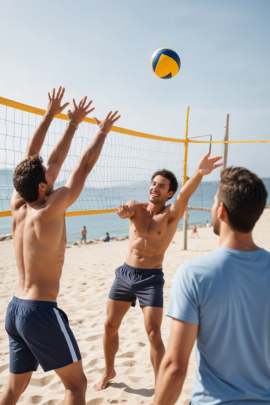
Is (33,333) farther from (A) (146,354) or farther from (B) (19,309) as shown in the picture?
(A) (146,354)

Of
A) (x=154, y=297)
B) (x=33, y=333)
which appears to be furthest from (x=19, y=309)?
(x=154, y=297)

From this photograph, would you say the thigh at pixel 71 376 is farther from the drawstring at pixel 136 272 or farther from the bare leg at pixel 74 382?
the drawstring at pixel 136 272

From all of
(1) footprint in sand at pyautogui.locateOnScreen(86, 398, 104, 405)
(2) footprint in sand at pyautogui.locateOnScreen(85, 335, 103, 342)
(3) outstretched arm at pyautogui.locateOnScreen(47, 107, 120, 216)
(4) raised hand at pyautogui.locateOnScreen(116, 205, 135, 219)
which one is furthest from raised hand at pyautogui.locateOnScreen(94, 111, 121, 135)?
(2) footprint in sand at pyautogui.locateOnScreen(85, 335, 103, 342)

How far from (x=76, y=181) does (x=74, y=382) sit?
1158 mm

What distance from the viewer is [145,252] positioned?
111 inches

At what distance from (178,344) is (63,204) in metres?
1.11

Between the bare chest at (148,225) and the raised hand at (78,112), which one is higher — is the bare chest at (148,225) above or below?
below

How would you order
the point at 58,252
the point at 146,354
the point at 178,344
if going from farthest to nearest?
the point at 146,354 → the point at 58,252 → the point at 178,344

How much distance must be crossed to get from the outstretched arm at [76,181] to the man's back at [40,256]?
8 cm

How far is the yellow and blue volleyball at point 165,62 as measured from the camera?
4.70 meters

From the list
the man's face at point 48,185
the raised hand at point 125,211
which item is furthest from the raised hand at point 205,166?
the man's face at point 48,185

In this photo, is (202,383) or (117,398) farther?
(117,398)

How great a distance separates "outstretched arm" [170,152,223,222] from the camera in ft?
7.61

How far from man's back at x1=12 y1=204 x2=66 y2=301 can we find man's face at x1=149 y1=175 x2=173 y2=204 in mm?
1249
